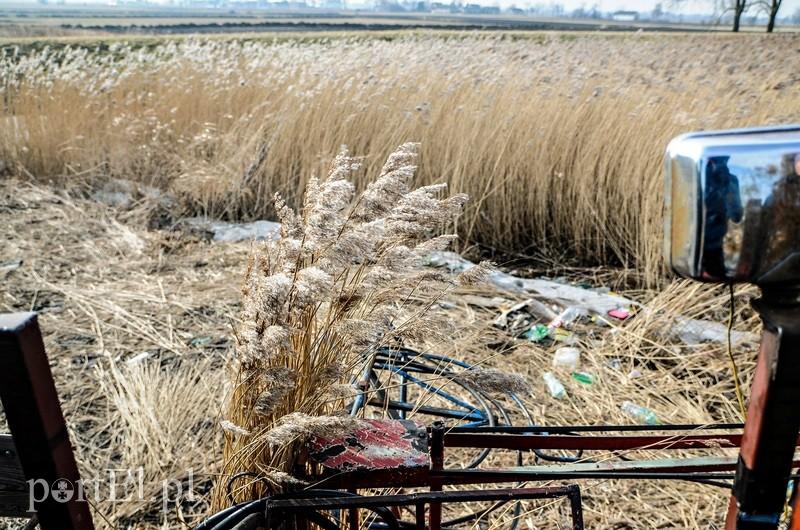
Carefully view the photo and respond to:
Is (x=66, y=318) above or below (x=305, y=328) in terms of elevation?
below

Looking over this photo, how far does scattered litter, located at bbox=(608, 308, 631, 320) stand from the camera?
3.28 metres

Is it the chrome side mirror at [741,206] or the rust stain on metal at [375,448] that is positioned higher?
the chrome side mirror at [741,206]

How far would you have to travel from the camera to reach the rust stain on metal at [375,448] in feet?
3.71

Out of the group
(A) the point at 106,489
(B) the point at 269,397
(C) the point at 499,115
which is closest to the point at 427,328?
(B) the point at 269,397

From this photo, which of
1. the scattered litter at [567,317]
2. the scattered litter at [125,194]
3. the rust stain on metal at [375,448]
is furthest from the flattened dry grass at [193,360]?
the scattered litter at [125,194]

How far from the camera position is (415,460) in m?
1.13

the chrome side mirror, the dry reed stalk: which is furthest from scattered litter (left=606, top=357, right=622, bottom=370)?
the chrome side mirror

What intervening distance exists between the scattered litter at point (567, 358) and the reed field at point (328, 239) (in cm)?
8

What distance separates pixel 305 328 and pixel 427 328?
0.28 meters

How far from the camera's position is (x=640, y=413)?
2.52 meters

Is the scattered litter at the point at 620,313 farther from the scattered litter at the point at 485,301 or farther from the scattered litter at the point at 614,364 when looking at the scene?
the scattered litter at the point at 485,301

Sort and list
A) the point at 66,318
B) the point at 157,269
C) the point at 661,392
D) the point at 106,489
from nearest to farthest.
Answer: the point at 106,489 < the point at 661,392 < the point at 66,318 < the point at 157,269

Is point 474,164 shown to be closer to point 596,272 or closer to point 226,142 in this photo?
point 596,272

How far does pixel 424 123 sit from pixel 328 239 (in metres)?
3.64
